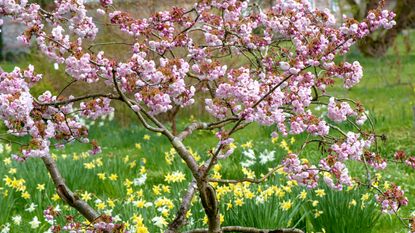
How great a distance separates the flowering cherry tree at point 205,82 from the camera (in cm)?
266

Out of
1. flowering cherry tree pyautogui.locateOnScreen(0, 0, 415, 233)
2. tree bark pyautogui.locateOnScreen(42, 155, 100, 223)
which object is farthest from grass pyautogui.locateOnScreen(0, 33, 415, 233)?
flowering cherry tree pyautogui.locateOnScreen(0, 0, 415, 233)

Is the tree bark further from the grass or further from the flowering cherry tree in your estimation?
the grass

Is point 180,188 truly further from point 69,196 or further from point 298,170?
point 298,170

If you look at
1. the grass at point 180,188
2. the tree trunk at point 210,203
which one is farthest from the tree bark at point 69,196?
the tree trunk at point 210,203

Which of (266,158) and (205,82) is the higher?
(266,158)

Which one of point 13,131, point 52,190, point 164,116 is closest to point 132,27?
point 13,131

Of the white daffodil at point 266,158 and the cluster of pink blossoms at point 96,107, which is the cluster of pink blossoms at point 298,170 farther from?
the white daffodil at point 266,158

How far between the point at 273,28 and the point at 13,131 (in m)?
1.55

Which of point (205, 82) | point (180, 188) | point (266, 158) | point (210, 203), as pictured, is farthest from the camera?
point (266, 158)

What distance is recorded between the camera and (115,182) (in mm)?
5469

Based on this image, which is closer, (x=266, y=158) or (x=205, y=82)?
(x=205, y=82)

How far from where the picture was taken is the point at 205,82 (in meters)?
3.25

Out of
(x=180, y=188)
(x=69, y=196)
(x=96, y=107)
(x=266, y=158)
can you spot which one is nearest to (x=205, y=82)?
(x=96, y=107)

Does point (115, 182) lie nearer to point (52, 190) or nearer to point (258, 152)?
point (52, 190)
